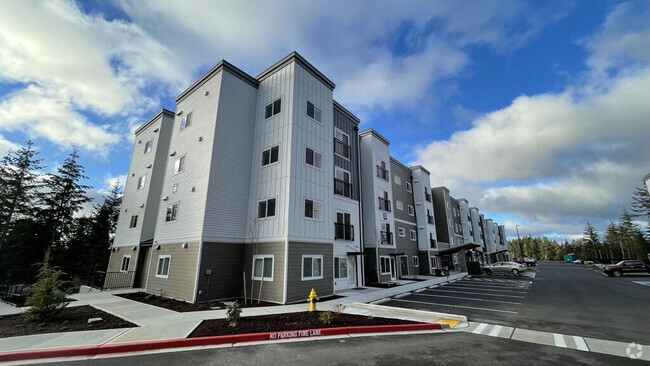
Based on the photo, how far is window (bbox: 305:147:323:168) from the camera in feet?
53.4

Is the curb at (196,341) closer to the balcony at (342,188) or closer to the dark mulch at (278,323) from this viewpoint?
the dark mulch at (278,323)

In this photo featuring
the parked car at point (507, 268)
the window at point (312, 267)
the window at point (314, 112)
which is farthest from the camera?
the parked car at point (507, 268)

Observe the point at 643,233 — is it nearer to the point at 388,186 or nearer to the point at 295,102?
the point at 388,186

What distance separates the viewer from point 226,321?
351 inches

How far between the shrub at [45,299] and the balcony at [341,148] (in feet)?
52.0

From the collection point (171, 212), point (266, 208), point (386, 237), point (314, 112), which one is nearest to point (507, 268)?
point (386, 237)

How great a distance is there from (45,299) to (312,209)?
37.7 ft

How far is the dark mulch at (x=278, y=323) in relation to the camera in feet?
25.8

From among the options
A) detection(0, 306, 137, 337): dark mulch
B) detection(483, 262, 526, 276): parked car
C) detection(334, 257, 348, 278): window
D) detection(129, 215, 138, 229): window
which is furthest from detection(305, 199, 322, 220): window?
detection(483, 262, 526, 276): parked car

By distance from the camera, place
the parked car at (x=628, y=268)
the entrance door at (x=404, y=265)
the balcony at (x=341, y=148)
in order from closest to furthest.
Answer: the balcony at (x=341, y=148), the entrance door at (x=404, y=265), the parked car at (x=628, y=268)

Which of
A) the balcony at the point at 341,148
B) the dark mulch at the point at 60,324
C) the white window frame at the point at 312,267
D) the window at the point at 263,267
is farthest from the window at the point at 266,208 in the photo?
the dark mulch at the point at 60,324

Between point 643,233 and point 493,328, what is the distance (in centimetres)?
6574

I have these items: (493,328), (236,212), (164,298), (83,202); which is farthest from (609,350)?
(83,202)

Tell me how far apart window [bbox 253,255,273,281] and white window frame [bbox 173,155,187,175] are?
26.4 feet
